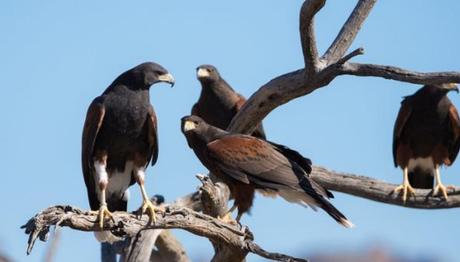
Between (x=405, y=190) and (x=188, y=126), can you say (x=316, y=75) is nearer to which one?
(x=188, y=126)

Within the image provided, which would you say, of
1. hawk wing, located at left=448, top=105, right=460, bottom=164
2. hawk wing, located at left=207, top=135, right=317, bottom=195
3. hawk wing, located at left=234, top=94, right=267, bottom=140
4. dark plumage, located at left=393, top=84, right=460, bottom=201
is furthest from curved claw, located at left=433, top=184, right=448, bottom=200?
hawk wing, located at left=207, top=135, right=317, bottom=195

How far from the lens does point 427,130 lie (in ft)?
39.6

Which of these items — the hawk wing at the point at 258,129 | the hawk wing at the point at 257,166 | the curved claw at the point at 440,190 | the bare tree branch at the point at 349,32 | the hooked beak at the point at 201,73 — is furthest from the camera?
the hooked beak at the point at 201,73

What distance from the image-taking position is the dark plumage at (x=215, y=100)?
484 inches

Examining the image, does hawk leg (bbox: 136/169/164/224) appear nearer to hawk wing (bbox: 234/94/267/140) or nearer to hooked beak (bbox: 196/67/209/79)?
hawk wing (bbox: 234/94/267/140)

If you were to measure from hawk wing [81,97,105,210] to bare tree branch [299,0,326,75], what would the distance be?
1.85 m

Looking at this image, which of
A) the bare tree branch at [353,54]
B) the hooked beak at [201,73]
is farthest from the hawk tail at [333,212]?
the hooked beak at [201,73]

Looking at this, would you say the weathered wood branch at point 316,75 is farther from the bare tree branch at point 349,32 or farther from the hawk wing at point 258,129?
the hawk wing at point 258,129

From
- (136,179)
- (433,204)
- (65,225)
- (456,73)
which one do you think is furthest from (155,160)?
(433,204)

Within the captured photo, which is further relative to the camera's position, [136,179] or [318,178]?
[318,178]

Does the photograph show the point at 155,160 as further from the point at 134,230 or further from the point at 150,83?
the point at 134,230

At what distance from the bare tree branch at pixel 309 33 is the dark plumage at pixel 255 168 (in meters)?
0.79

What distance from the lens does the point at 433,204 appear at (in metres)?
11.3

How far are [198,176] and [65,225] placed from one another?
1.40 meters
